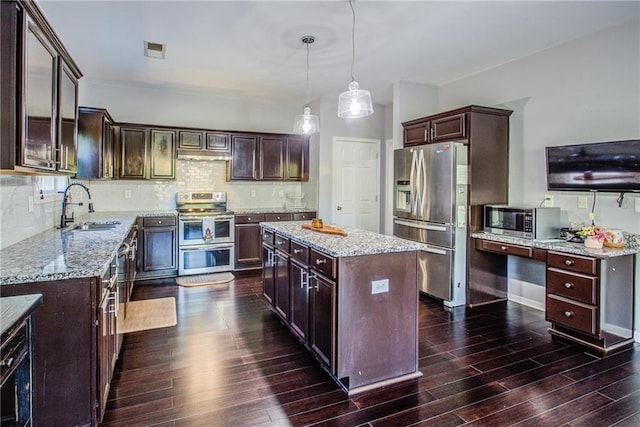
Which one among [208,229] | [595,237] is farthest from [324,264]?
[208,229]

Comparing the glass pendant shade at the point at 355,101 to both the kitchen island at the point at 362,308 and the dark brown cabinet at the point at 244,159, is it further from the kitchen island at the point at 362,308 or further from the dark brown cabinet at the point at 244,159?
the dark brown cabinet at the point at 244,159

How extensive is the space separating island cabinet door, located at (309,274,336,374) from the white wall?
2.70 metres

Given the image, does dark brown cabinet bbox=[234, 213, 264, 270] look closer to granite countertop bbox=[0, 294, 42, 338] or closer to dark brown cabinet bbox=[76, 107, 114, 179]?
dark brown cabinet bbox=[76, 107, 114, 179]

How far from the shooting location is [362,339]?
2.43 m

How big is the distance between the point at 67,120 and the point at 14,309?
1.71 metres

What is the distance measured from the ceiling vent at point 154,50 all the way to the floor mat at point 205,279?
2.74 m

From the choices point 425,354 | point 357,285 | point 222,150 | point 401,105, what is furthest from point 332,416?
point 222,150

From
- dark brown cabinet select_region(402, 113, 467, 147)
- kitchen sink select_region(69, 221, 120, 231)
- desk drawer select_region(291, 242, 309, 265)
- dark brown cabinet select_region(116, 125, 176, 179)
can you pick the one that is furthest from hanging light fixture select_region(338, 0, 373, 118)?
dark brown cabinet select_region(116, 125, 176, 179)

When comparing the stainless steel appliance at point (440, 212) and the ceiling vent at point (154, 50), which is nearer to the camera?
the ceiling vent at point (154, 50)

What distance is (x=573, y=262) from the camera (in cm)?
308

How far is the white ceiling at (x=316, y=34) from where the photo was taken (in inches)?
119

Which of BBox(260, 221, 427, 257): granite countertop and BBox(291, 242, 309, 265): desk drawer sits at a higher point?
BBox(260, 221, 427, 257): granite countertop

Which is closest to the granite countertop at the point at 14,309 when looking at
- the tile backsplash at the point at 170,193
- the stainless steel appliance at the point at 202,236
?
the tile backsplash at the point at 170,193

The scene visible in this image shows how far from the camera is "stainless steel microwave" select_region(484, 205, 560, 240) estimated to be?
11.5 ft
